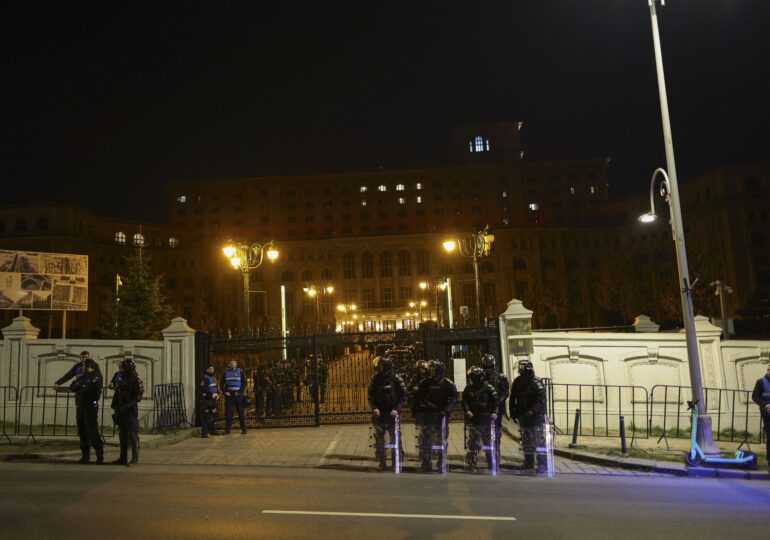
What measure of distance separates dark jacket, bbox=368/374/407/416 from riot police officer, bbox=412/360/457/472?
0.31 m

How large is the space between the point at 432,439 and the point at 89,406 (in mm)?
6243

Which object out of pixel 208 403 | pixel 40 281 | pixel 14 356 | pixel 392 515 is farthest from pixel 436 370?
pixel 40 281

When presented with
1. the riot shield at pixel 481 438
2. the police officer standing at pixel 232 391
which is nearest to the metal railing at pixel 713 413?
the riot shield at pixel 481 438

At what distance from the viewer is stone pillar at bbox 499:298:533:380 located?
14.0 metres

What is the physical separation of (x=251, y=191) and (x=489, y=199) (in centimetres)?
4053

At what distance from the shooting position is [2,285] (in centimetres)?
1847

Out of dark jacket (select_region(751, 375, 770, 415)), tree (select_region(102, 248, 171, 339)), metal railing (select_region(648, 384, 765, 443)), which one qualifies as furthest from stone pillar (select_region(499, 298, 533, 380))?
tree (select_region(102, 248, 171, 339))

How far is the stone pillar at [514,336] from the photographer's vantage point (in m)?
14.0

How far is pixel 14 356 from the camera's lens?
15.4 metres

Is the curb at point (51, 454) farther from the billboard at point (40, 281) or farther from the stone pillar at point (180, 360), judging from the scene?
the billboard at point (40, 281)

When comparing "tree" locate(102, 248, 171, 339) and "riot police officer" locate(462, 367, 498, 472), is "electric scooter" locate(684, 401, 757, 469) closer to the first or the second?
"riot police officer" locate(462, 367, 498, 472)

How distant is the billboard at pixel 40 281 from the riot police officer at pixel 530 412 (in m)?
16.0

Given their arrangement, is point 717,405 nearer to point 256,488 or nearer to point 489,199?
point 256,488

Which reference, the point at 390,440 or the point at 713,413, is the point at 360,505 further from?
the point at 713,413
